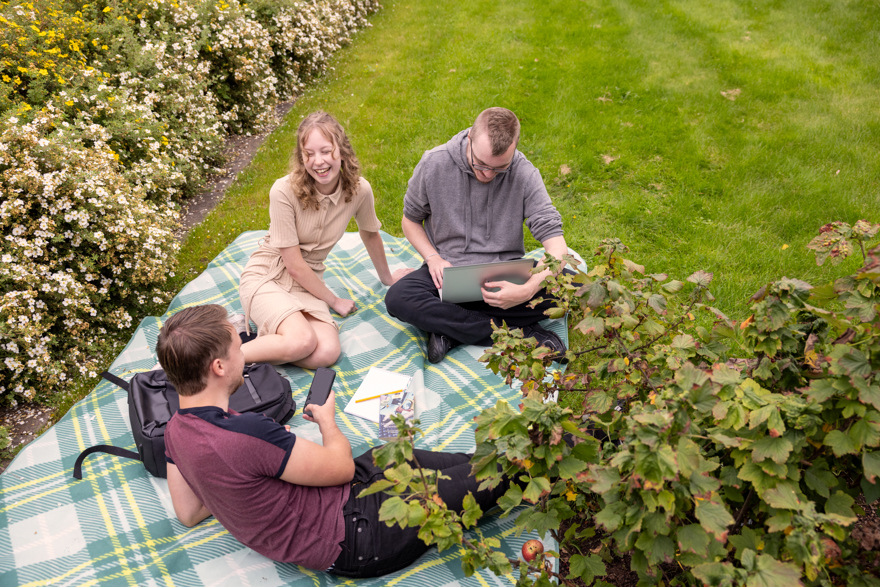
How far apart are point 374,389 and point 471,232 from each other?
1.29m

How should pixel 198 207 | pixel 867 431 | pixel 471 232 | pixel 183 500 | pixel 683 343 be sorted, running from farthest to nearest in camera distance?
pixel 198 207 → pixel 471 232 → pixel 183 500 → pixel 683 343 → pixel 867 431

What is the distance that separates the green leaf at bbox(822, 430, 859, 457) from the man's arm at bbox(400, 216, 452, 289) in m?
2.61

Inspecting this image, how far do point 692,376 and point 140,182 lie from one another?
4.48 m

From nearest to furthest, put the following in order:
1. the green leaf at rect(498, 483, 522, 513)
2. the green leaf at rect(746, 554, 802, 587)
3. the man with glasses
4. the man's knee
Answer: the green leaf at rect(746, 554, 802, 587) → the green leaf at rect(498, 483, 522, 513) → the man with glasses → the man's knee

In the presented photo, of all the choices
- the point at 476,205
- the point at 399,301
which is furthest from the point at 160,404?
the point at 476,205

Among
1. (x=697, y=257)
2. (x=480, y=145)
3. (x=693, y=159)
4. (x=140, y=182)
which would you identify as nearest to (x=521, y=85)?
(x=693, y=159)

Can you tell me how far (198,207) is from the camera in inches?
216

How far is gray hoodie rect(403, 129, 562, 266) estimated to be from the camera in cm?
372

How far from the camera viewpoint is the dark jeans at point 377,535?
231 cm

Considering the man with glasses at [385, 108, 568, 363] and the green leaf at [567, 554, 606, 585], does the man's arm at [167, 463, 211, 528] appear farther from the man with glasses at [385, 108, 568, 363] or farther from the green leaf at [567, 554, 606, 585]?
the green leaf at [567, 554, 606, 585]

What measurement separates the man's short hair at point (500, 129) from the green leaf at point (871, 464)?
8.02ft

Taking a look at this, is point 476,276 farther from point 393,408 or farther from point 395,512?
point 395,512

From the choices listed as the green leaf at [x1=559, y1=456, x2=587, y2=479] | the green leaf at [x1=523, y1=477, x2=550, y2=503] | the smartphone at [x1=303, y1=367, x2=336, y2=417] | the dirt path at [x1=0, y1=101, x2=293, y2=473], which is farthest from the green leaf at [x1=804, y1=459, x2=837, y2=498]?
the dirt path at [x1=0, y1=101, x2=293, y2=473]

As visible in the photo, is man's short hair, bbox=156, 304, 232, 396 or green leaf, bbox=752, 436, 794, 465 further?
man's short hair, bbox=156, 304, 232, 396
